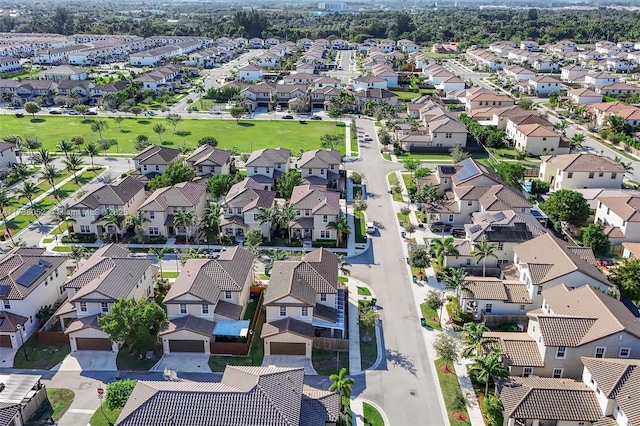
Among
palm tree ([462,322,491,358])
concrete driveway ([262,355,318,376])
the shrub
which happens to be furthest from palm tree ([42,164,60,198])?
palm tree ([462,322,491,358])

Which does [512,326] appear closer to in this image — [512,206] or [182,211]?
[512,206]

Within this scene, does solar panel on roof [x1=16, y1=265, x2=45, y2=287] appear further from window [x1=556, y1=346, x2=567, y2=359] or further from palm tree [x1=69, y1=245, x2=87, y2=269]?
window [x1=556, y1=346, x2=567, y2=359]

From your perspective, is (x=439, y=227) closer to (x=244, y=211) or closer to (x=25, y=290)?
(x=244, y=211)

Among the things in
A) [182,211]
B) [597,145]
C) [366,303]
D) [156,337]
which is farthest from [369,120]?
[156,337]

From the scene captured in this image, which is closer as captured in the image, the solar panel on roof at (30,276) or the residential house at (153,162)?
the solar panel on roof at (30,276)

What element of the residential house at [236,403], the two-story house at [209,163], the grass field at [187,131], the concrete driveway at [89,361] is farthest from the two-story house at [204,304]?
the grass field at [187,131]

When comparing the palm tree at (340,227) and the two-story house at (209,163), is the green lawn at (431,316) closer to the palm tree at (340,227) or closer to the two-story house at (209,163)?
the palm tree at (340,227)

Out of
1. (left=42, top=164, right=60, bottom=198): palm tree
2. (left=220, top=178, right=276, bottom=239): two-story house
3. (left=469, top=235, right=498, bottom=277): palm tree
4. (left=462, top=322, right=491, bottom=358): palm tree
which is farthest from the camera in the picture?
(left=42, top=164, right=60, bottom=198): palm tree
